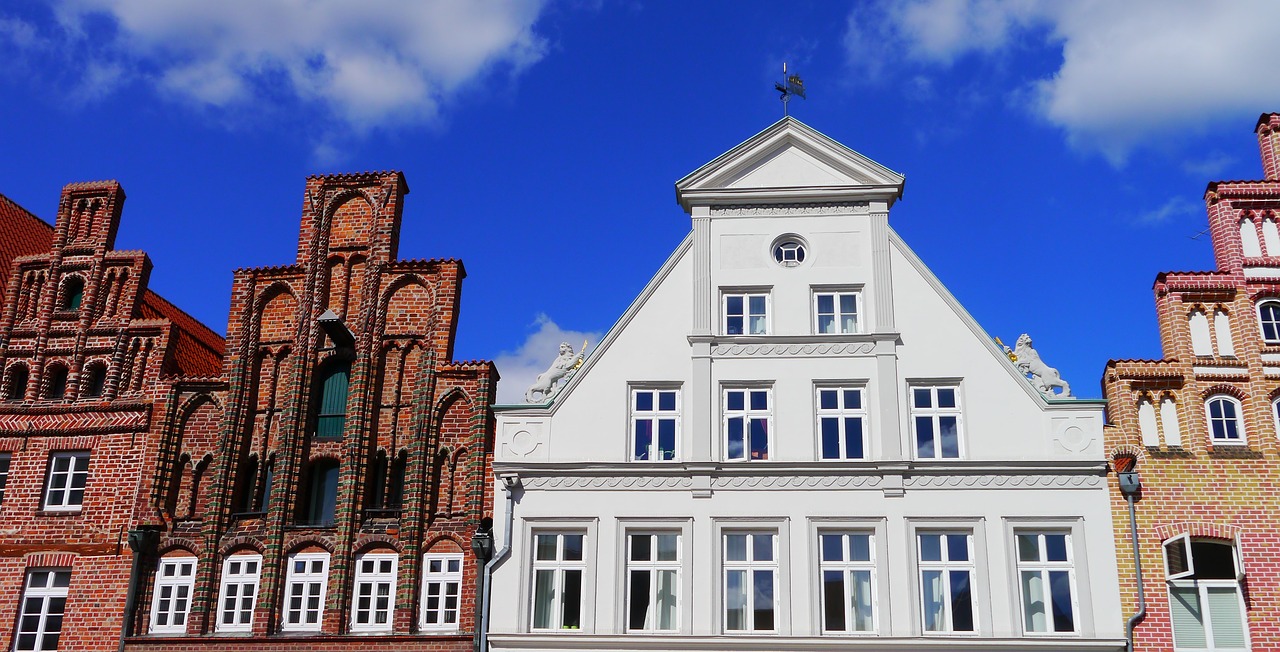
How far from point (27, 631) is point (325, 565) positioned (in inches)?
241

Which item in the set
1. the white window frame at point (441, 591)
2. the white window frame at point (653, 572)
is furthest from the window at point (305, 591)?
the white window frame at point (653, 572)

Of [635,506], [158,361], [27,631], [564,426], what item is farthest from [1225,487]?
[27,631]

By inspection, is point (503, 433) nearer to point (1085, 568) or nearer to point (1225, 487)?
point (1085, 568)

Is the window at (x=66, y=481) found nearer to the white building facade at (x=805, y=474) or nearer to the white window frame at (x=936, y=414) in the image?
the white building facade at (x=805, y=474)

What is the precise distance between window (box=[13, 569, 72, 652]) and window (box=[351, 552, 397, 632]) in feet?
19.5

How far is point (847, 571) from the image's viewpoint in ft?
71.3

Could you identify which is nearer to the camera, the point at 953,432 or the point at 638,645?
the point at 638,645

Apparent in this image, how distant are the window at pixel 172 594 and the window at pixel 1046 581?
1577 cm

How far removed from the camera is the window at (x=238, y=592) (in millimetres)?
22844

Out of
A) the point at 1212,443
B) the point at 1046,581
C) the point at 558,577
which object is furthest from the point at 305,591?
the point at 1212,443

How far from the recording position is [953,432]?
74.6 feet

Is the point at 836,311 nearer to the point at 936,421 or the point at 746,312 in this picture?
the point at 746,312

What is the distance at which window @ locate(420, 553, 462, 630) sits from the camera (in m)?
22.3

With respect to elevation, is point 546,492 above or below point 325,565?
above
